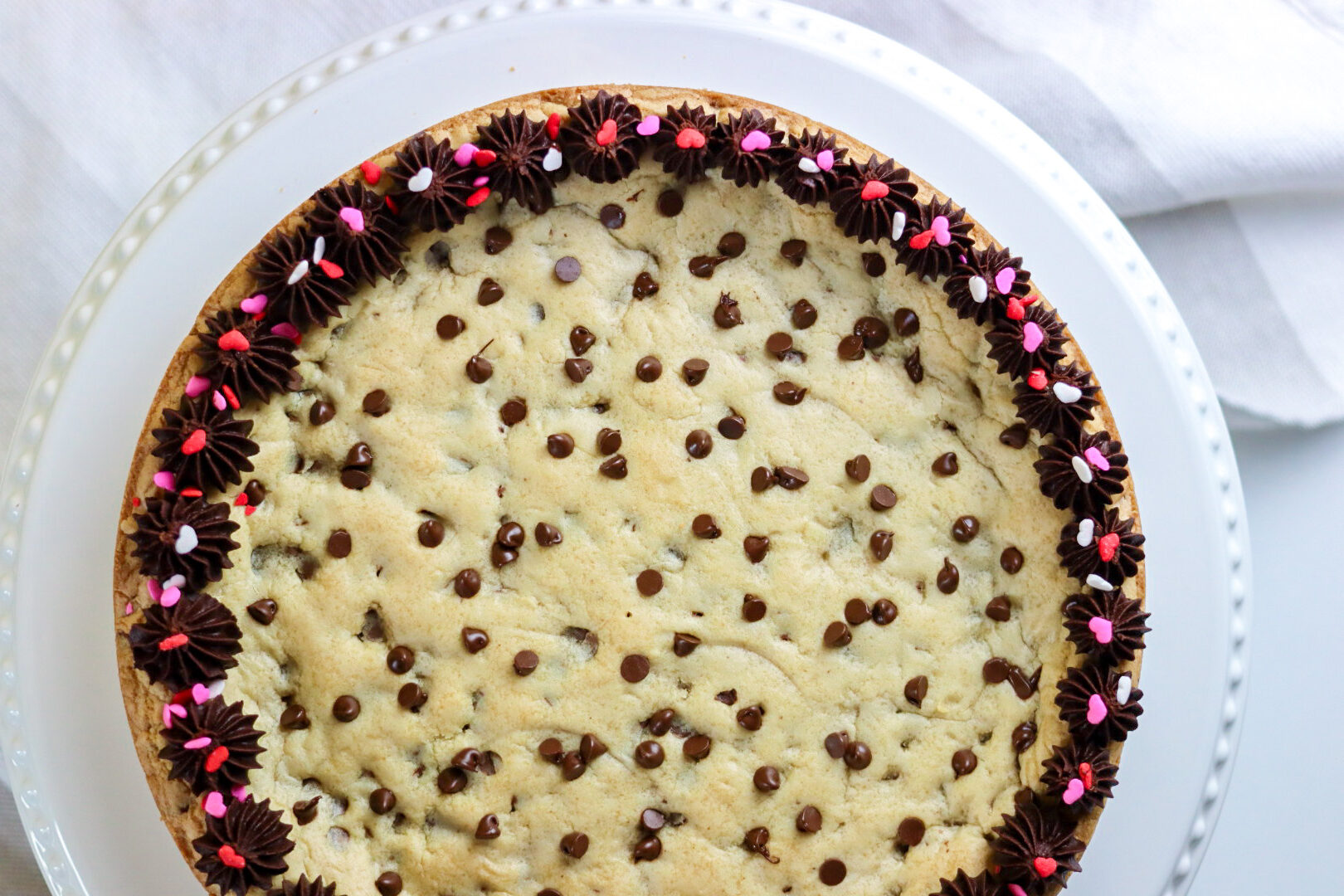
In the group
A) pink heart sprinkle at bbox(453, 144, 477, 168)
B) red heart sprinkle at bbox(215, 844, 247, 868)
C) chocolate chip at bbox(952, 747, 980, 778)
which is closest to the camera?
red heart sprinkle at bbox(215, 844, 247, 868)

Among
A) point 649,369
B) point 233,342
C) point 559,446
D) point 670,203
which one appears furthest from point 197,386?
point 670,203

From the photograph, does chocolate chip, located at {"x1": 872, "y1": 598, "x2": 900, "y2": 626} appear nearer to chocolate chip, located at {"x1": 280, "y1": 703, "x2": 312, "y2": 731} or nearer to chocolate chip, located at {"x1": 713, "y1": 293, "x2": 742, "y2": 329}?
chocolate chip, located at {"x1": 713, "y1": 293, "x2": 742, "y2": 329}

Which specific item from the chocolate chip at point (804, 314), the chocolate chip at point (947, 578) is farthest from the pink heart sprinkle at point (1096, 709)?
the chocolate chip at point (804, 314)

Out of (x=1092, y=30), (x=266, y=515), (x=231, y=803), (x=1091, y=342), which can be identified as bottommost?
(x=231, y=803)

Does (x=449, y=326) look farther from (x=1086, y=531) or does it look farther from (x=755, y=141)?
(x=1086, y=531)

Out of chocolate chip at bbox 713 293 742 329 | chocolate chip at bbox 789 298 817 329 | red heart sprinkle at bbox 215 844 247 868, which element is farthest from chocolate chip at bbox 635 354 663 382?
red heart sprinkle at bbox 215 844 247 868

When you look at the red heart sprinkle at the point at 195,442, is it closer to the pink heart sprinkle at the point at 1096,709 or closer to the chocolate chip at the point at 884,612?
the chocolate chip at the point at 884,612

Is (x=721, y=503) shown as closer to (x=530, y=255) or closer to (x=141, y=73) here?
(x=530, y=255)

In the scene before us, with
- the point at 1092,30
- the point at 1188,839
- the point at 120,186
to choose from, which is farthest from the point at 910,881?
the point at 120,186
